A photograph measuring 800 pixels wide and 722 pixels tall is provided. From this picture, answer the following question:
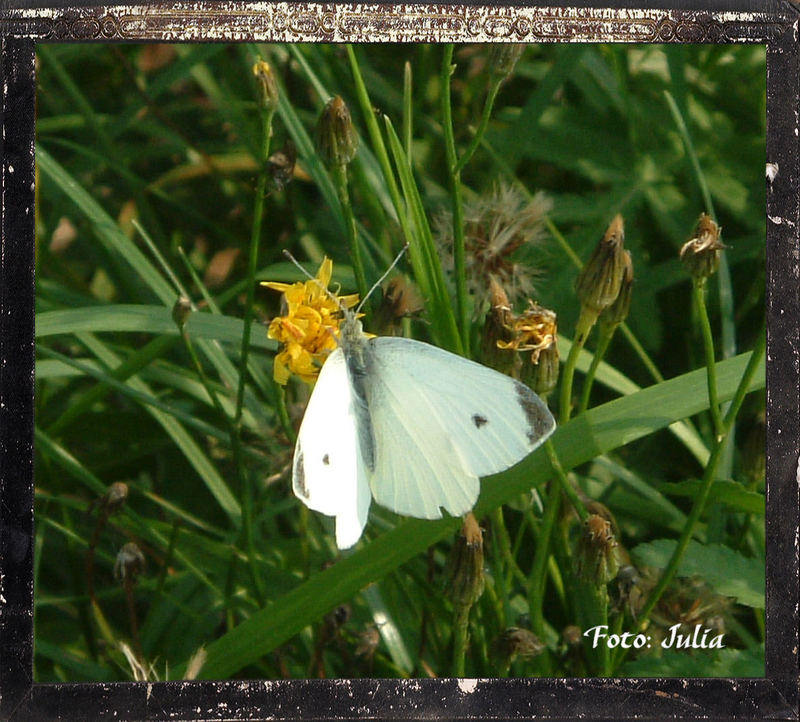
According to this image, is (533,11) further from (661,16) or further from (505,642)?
(505,642)

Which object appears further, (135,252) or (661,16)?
(135,252)

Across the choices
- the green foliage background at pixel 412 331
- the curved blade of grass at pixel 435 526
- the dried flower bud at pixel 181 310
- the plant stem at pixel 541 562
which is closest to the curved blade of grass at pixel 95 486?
the green foliage background at pixel 412 331

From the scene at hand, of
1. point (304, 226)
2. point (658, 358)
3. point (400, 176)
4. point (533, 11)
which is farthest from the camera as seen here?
point (304, 226)

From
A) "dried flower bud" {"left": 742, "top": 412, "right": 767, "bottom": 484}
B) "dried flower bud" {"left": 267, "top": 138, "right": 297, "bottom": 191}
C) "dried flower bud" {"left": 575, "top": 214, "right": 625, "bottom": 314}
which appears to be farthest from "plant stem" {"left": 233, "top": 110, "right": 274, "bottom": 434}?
"dried flower bud" {"left": 742, "top": 412, "right": 767, "bottom": 484}

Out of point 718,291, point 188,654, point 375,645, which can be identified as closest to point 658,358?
point 718,291

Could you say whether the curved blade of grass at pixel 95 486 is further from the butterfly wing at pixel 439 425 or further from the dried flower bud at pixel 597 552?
the dried flower bud at pixel 597 552

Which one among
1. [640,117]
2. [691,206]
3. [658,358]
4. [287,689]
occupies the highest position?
[640,117]
